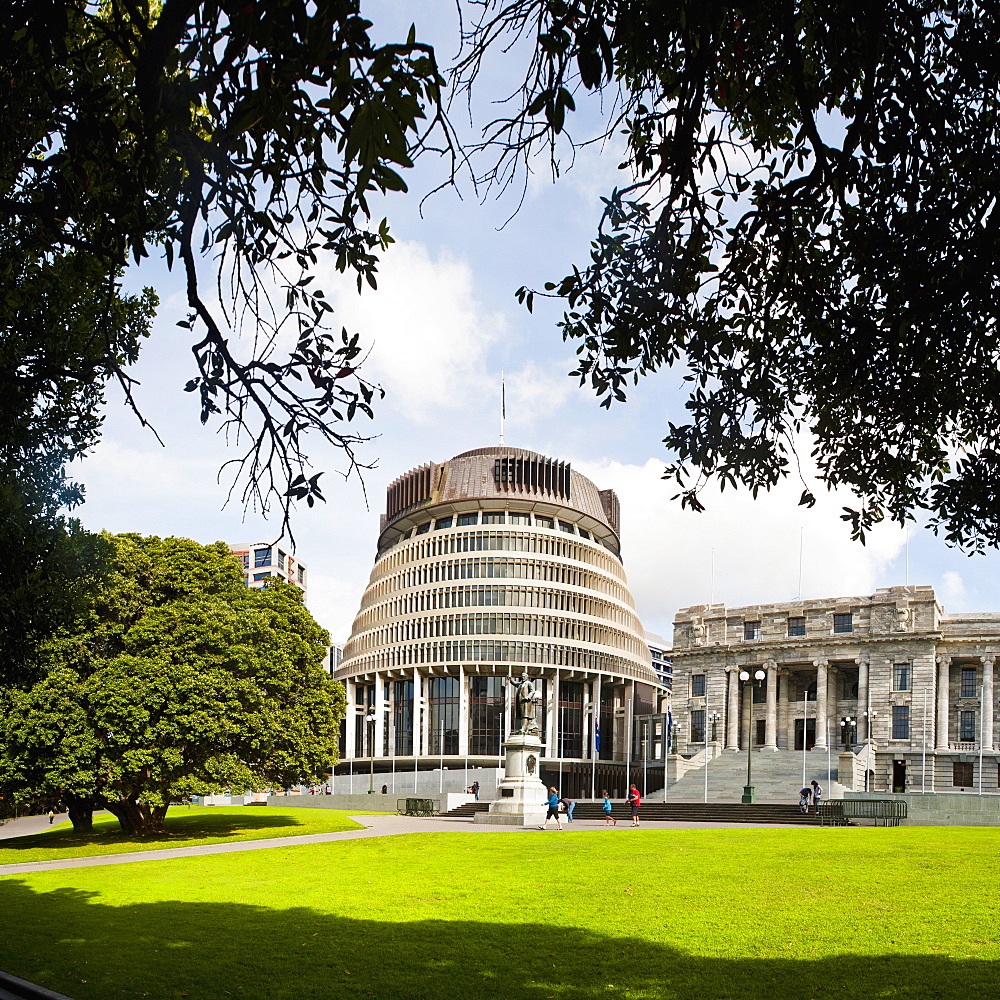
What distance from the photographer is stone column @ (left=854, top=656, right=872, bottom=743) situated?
87.0m

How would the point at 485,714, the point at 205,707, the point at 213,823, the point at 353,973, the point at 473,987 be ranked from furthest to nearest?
the point at 485,714 < the point at 213,823 < the point at 205,707 < the point at 353,973 < the point at 473,987

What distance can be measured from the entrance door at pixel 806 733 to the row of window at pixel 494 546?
81.0ft

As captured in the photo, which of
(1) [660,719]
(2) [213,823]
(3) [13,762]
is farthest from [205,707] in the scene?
(1) [660,719]

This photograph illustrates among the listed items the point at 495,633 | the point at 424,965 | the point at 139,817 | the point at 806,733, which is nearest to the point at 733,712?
the point at 806,733

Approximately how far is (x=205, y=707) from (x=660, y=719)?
70.7 m

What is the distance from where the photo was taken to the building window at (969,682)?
8744cm

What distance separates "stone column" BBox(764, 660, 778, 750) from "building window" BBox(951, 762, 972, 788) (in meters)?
15.2

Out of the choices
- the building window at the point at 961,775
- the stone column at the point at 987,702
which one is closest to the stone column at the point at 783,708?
the building window at the point at 961,775

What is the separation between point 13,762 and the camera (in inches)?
1486

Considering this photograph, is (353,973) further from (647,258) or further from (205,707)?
(205,707)

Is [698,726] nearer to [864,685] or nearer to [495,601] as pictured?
[864,685]

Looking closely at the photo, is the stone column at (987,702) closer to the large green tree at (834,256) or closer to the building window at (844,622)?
the building window at (844,622)

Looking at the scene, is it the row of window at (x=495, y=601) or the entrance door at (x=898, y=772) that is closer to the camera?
the entrance door at (x=898, y=772)

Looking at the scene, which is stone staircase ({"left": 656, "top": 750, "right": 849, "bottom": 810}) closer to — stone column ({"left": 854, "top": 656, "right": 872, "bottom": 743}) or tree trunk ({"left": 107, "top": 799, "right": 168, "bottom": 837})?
stone column ({"left": 854, "top": 656, "right": 872, "bottom": 743})
